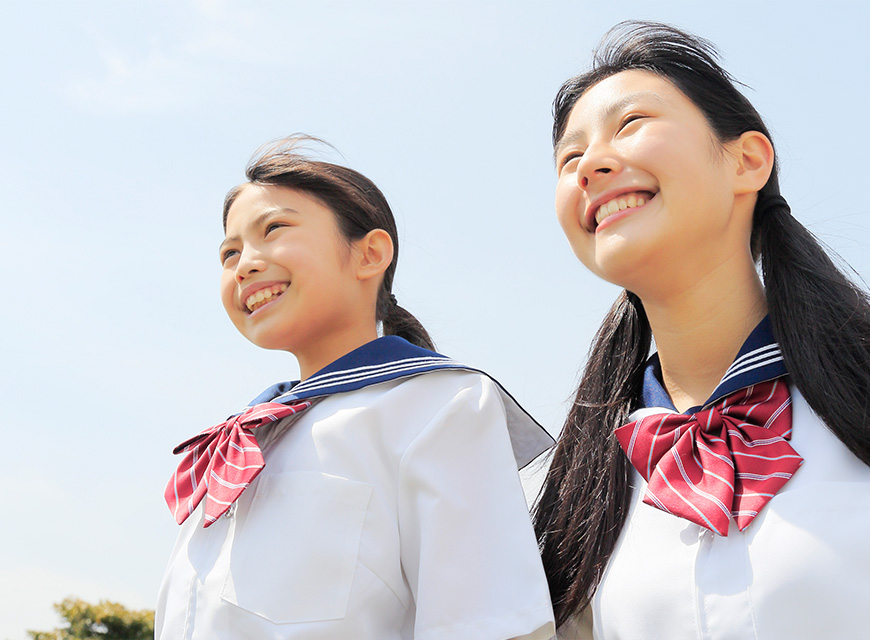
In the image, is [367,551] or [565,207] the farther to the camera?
[565,207]

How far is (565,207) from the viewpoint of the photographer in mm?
2447

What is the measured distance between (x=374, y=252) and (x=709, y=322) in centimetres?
106

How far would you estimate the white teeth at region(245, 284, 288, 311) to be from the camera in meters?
2.71

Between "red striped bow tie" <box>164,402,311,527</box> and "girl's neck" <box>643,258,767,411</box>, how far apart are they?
1.01 metres

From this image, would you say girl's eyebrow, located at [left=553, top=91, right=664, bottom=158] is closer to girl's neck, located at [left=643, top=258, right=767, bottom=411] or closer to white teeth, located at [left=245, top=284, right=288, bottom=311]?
girl's neck, located at [left=643, top=258, right=767, bottom=411]

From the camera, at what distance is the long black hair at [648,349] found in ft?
6.62

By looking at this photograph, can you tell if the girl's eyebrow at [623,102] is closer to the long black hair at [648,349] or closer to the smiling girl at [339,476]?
Answer: the long black hair at [648,349]

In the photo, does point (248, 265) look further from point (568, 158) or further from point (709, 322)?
point (709, 322)

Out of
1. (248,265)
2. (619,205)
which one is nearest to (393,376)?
(248,265)

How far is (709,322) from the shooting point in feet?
7.70

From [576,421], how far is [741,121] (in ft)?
3.01

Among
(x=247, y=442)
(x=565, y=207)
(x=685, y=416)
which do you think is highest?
(x=565, y=207)

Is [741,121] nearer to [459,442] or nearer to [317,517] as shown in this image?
[459,442]

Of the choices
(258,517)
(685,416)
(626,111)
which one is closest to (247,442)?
(258,517)
